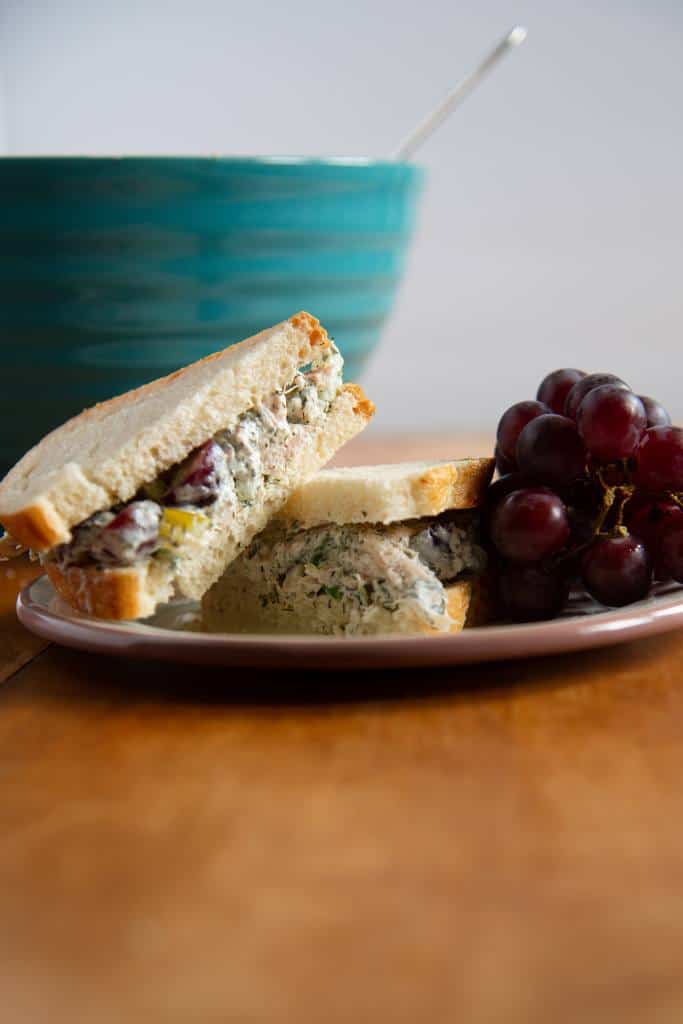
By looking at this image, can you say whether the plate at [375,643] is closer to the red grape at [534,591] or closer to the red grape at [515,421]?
the red grape at [534,591]

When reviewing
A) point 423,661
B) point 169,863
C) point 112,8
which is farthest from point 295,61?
point 169,863

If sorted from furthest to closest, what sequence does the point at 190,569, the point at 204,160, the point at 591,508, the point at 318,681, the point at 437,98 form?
the point at 437,98 → the point at 204,160 → the point at 591,508 → the point at 190,569 → the point at 318,681

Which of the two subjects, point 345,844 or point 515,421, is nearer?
point 345,844

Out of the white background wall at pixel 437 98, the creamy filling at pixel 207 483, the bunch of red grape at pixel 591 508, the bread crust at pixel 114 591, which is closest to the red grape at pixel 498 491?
the bunch of red grape at pixel 591 508

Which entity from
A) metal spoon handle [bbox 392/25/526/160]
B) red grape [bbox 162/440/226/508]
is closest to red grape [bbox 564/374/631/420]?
red grape [bbox 162/440/226/508]

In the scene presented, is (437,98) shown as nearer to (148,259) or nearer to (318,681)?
(148,259)

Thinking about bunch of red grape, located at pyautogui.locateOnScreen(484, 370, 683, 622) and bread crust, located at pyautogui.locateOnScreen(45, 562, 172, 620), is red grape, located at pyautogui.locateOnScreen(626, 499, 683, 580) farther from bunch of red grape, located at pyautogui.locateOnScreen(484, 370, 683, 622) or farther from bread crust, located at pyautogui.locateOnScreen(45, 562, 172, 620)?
bread crust, located at pyautogui.locateOnScreen(45, 562, 172, 620)

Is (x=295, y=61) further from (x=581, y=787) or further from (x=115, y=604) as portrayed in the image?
(x=581, y=787)

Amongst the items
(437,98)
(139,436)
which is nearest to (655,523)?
(139,436)
